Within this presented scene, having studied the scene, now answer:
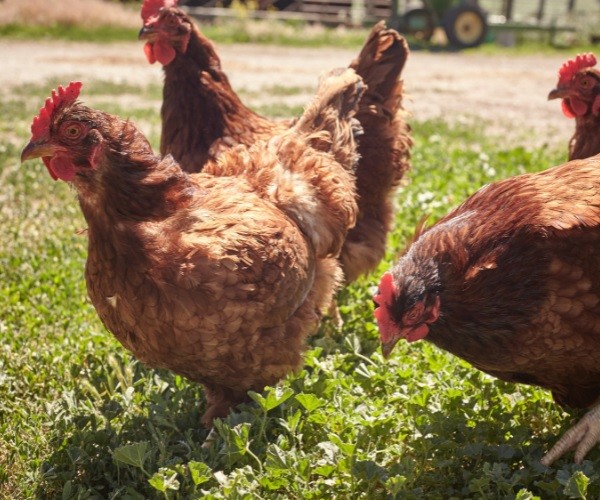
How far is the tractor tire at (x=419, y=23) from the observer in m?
18.8

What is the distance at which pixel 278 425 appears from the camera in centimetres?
307

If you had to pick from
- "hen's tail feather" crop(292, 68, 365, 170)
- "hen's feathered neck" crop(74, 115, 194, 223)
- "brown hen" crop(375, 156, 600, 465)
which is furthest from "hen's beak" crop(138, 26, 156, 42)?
"brown hen" crop(375, 156, 600, 465)

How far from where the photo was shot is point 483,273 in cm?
260

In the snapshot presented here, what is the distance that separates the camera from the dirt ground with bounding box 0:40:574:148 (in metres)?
9.91

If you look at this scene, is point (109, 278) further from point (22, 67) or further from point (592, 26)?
point (592, 26)

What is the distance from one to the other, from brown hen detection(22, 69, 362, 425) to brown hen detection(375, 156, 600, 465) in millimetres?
563

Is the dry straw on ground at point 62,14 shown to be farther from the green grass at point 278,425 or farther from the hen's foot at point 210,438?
the hen's foot at point 210,438

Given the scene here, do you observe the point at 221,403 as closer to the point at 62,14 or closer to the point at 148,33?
the point at 148,33

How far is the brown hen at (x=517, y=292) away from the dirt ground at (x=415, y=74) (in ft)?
18.7

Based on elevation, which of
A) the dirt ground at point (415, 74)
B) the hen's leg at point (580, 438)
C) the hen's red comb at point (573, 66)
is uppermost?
the hen's red comb at point (573, 66)

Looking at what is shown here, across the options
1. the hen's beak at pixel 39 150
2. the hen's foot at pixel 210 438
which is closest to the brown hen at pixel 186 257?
the hen's beak at pixel 39 150

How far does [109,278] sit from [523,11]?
2571 centimetres

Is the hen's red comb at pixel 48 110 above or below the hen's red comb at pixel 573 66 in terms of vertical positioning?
below

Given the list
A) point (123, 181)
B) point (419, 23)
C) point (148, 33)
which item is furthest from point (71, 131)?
point (419, 23)
